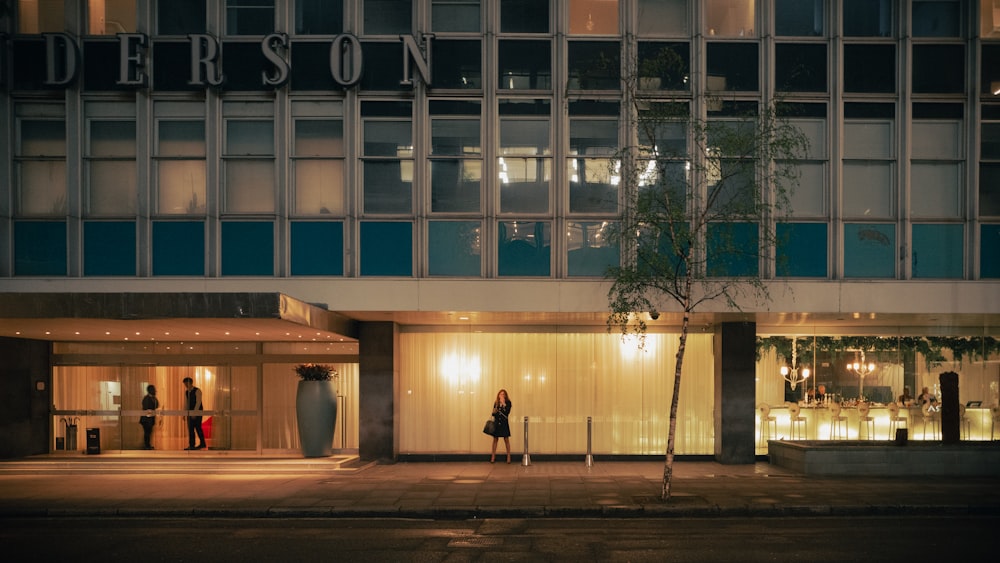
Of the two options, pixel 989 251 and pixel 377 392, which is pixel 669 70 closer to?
pixel 989 251

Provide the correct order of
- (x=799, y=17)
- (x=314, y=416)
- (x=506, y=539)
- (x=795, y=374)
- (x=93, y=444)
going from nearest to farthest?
(x=506, y=539), (x=799, y=17), (x=314, y=416), (x=93, y=444), (x=795, y=374)

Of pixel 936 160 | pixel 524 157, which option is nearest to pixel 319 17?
pixel 524 157

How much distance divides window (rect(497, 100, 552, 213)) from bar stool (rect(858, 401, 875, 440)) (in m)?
10.1

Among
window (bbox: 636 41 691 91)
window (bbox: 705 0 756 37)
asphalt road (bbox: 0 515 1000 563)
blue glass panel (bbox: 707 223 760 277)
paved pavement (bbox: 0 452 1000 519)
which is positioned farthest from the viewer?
window (bbox: 705 0 756 37)

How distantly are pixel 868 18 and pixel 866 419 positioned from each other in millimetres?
10030

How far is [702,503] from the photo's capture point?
15.2 metres

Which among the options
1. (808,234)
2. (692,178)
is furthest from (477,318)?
(808,234)

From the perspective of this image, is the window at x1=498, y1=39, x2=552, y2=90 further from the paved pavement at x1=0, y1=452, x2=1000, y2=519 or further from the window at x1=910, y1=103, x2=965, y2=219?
the paved pavement at x1=0, y1=452, x2=1000, y2=519

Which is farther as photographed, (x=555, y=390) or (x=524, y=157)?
(x=555, y=390)

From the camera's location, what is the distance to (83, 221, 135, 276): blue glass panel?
65.9ft

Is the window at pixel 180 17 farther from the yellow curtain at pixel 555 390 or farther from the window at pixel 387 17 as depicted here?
the yellow curtain at pixel 555 390

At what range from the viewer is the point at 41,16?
20562 millimetres

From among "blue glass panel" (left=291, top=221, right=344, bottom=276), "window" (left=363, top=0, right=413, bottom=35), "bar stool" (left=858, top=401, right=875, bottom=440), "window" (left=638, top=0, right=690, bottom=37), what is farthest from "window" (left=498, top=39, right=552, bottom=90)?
"bar stool" (left=858, top=401, right=875, bottom=440)

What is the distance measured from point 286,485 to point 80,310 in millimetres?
5159
